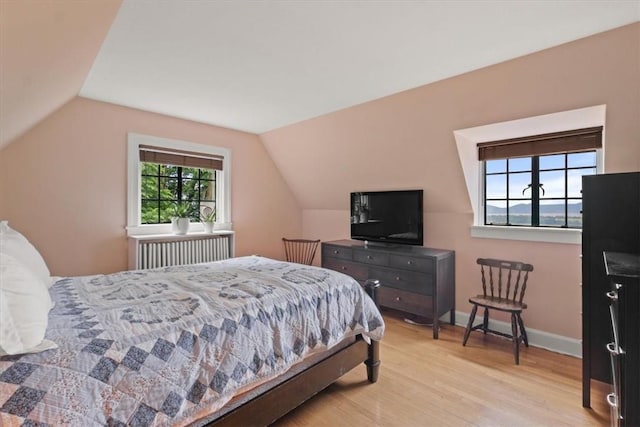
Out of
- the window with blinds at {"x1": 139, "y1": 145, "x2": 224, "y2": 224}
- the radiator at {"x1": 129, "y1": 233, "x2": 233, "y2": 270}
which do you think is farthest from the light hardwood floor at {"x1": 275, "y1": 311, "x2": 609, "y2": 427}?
the window with blinds at {"x1": 139, "y1": 145, "x2": 224, "y2": 224}

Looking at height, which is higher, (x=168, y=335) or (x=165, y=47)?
(x=165, y=47)

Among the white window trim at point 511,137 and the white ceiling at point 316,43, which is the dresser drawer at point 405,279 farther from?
the white ceiling at point 316,43

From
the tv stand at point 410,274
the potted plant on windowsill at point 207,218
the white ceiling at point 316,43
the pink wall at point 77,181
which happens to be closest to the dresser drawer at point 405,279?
the tv stand at point 410,274

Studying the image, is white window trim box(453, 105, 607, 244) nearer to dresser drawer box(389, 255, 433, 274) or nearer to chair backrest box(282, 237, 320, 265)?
dresser drawer box(389, 255, 433, 274)

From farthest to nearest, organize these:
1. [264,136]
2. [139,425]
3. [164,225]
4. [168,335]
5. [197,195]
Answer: [264,136], [197,195], [164,225], [168,335], [139,425]

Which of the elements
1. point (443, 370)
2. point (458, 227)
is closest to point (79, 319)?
point (443, 370)

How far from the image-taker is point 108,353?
117 cm

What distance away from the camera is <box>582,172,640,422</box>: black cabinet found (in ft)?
6.05

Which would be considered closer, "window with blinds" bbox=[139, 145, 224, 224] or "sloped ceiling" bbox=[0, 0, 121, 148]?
"sloped ceiling" bbox=[0, 0, 121, 148]

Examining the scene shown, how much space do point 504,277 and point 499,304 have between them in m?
0.52

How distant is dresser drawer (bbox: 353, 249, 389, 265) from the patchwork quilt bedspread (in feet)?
4.39

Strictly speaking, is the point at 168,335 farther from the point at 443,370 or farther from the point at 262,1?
the point at 443,370

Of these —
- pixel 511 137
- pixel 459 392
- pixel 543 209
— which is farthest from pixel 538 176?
pixel 459 392

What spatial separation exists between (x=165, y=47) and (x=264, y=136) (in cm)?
247
